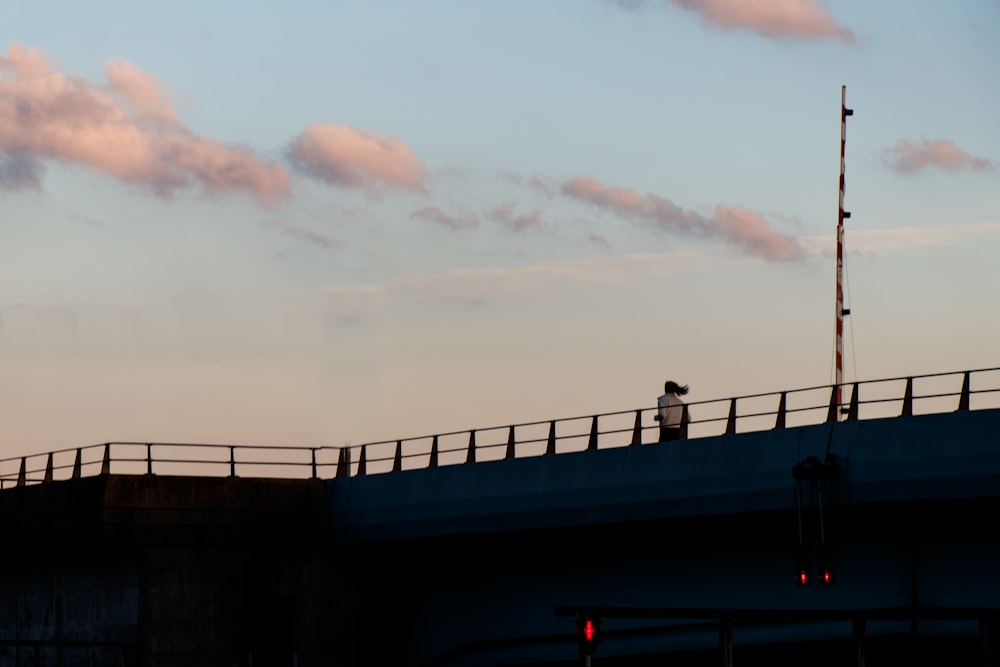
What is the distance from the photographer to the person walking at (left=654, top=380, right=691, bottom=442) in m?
39.3

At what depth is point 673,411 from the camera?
3950cm

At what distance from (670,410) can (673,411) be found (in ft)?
0.22

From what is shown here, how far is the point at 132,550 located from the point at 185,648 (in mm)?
2773

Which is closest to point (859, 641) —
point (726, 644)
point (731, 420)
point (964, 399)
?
point (726, 644)

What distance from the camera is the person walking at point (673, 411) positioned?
39.3 metres

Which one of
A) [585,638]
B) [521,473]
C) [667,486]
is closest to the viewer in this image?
[585,638]

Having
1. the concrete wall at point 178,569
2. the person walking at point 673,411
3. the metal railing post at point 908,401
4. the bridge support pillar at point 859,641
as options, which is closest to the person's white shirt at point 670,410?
the person walking at point 673,411

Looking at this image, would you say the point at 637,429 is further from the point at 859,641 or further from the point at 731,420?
the point at 859,641

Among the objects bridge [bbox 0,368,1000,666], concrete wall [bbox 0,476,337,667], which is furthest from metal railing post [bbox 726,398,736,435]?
concrete wall [bbox 0,476,337,667]

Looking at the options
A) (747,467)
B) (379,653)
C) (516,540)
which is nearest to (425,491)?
(516,540)

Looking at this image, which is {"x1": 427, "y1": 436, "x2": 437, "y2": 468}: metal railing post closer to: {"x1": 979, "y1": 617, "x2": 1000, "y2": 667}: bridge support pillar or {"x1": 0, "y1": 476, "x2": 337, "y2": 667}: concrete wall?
{"x1": 0, "y1": 476, "x2": 337, "y2": 667}: concrete wall

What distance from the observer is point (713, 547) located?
4078cm

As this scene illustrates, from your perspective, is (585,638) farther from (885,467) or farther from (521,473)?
(521,473)

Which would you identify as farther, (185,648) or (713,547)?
(185,648)
